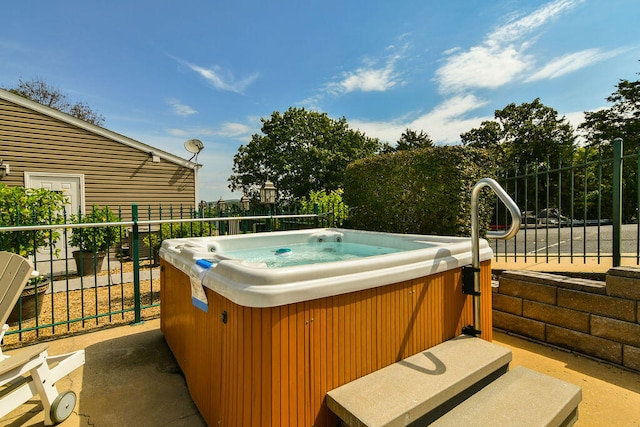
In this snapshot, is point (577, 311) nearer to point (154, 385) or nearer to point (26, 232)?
point (154, 385)

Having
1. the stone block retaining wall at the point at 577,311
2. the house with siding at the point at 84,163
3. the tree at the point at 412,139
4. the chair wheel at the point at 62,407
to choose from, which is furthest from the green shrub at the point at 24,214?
the tree at the point at 412,139

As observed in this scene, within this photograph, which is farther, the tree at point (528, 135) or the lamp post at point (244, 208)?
the tree at point (528, 135)

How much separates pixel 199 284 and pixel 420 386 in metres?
1.28

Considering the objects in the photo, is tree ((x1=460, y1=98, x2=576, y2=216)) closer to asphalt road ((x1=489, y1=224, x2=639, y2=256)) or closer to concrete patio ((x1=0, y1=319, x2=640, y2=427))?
asphalt road ((x1=489, y1=224, x2=639, y2=256))

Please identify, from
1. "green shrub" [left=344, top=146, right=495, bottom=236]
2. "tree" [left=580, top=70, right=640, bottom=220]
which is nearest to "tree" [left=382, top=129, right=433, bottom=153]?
"tree" [left=580, top=70, right=640, bottom=220]

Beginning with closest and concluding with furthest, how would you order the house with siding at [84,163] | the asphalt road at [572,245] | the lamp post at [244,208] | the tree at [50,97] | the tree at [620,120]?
the asphalt road at [572,245] < the lamp post at [244,208] < the house with siding at [84,163] < the tree at [50,97] < the tree at [620,120]

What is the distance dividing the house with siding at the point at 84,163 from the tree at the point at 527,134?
60.4 ft

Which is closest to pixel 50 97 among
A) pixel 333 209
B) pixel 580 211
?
pixel 333 209

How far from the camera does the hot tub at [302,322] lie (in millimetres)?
1233

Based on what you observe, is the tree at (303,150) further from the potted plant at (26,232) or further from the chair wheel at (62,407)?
the chair wheel at (62,407)

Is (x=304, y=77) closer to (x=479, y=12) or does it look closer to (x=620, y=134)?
(x=479, y=12)

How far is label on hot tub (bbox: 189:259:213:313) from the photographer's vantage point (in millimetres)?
1664

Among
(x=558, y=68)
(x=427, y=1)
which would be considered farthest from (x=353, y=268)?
(x=558, y=68)

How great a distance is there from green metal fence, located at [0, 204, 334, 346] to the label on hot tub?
163 cm
